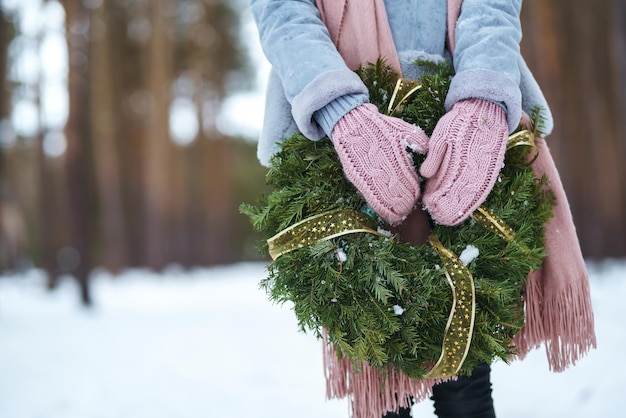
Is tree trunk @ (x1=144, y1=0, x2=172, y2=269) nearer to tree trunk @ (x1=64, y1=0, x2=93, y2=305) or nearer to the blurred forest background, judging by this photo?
the blurred forest background

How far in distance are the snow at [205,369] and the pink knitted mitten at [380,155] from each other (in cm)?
167

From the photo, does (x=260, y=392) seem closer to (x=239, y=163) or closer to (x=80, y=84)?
(x=80, y=84)

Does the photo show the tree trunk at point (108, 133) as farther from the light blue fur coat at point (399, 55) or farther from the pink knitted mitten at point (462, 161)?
the pink knitted mitten at point (462, 161)

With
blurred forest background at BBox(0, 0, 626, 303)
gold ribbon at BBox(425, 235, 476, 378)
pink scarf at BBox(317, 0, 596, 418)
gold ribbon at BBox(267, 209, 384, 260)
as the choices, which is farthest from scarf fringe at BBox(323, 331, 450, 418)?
blurred forest background at BBox(0, 0, 626, 303)

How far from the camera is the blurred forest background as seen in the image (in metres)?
8.53

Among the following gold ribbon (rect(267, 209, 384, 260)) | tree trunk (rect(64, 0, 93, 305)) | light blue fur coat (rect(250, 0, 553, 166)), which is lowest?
gold ribbon (rect(267, 209, 384, 260))

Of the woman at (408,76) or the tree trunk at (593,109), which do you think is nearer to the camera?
the woman at (408,76)

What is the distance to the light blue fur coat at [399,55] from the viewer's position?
1323 millimetres

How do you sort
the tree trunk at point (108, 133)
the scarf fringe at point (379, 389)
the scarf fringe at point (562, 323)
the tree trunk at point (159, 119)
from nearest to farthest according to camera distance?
the scarf fringe at point (379, 389) → the scarf fringe at point (562, 323) → the tree trunk at point (159, 119) → the tree trunk at point (108, 133)

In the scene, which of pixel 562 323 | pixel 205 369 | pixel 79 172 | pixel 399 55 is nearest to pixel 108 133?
pixel 79 172

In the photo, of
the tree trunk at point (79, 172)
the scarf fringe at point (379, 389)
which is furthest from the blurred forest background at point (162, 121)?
the scarf fringe at point (379, 389)

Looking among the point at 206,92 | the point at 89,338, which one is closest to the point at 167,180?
the point at 206,92

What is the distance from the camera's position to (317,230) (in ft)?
4.31

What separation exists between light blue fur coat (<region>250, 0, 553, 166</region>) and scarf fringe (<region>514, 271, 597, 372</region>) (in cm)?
45
